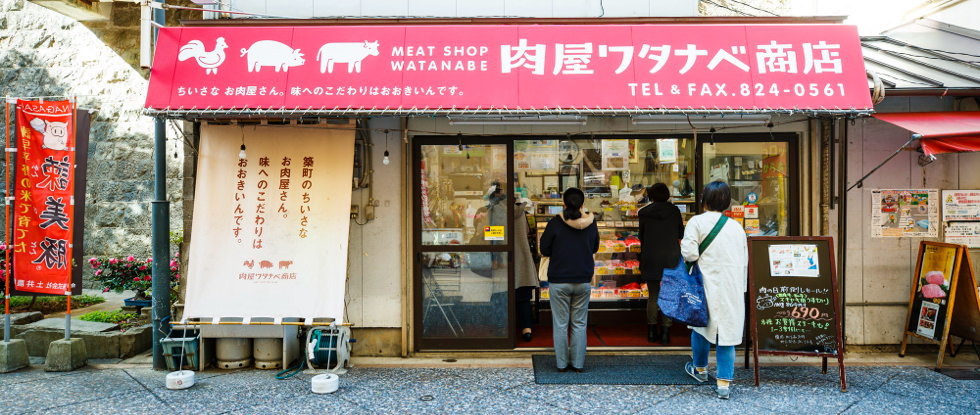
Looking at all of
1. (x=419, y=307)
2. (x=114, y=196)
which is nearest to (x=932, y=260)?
(x=419, y=307)

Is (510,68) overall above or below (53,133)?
above

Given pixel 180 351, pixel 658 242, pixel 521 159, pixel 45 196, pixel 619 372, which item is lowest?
pixel 619 372

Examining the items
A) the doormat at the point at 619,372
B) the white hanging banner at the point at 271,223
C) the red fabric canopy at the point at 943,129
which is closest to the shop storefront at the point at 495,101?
the white hanging banner at the point at 271,223

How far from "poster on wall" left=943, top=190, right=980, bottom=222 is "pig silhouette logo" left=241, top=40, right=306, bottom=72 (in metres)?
7.13

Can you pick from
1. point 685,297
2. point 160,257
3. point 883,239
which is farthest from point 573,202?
point 160,257

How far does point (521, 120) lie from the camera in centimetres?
583

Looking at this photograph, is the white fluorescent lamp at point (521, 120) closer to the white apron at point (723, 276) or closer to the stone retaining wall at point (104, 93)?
the white apron at point (723, 276)

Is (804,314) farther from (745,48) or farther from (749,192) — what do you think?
(745,48)

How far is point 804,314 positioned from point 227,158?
5.89m

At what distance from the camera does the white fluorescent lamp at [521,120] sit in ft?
18.5

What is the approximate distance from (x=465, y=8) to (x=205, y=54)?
279cm

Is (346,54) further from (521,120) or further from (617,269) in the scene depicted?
(617,269)

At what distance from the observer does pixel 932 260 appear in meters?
5.96

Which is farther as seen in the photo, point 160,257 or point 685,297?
point 160,257
